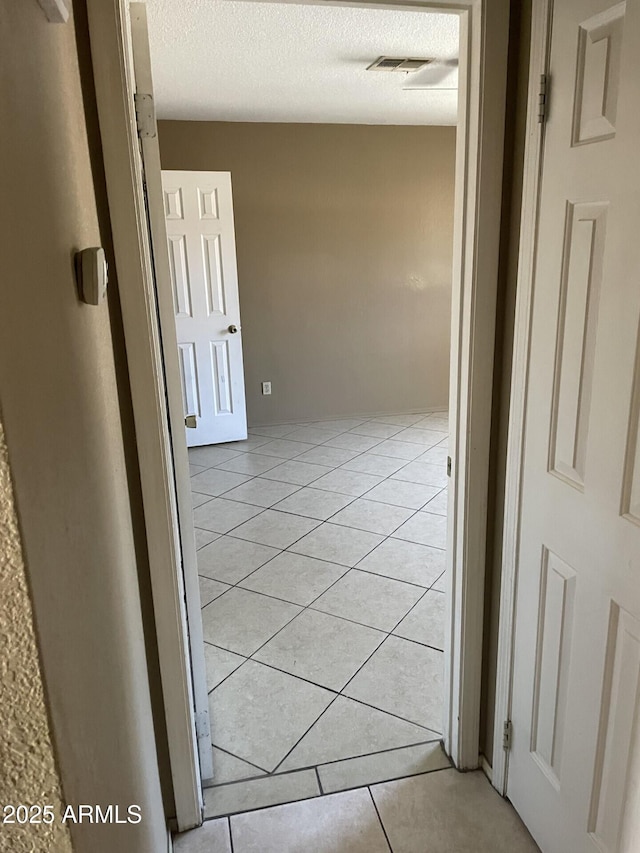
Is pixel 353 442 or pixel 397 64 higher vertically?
pixel 397 64

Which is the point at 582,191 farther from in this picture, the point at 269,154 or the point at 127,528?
the point at 269,154

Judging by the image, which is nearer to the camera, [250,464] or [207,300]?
[250,464]

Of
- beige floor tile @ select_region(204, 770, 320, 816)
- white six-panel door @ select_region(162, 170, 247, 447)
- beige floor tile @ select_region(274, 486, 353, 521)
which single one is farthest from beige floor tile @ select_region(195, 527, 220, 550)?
beige floor tile @ select_region(204, 770, 320, 816)

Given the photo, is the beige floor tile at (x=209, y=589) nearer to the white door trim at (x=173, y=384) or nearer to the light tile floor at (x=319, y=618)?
the light tile floor at (x=319, y=618)

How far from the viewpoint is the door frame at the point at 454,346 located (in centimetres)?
128

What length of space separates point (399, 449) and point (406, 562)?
5.96 ft

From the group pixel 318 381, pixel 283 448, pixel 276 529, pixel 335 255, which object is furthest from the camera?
pixel 318 381

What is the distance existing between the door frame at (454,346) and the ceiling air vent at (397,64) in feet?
6.57

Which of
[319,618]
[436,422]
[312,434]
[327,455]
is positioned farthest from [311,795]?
[436,422]

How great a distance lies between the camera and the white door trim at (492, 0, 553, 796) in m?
1.33

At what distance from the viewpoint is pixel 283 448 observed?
191 inches

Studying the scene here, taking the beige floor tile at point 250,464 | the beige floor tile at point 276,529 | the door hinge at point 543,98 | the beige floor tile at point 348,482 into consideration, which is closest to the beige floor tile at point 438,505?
the beige floor tile at point 348,482

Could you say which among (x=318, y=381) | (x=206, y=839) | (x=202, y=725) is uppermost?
(x=318, y=381)

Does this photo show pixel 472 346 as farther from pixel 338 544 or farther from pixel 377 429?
pixel 377 429
